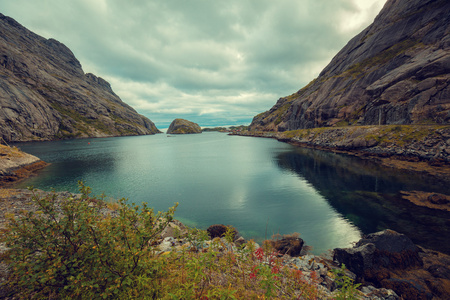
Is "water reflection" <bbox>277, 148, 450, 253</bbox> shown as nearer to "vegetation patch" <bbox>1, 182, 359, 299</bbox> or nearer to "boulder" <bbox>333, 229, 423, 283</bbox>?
"boulder" <bbox>333, 229, 423, 283</bbox>

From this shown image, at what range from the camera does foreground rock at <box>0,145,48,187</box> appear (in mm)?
36281

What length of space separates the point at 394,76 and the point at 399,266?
100272mm

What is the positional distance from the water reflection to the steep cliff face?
3576 cm

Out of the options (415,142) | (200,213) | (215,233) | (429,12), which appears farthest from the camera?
(429,12)

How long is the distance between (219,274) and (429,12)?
156353 mm

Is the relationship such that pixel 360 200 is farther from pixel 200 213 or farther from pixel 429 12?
pixel 429 12

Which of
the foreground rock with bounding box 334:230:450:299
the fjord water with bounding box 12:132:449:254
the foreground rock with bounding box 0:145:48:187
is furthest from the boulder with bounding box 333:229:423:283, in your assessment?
the foreground rock with bounding box 0:145:48:187

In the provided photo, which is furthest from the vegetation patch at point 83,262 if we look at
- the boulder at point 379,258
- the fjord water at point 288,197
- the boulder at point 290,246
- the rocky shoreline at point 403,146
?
the rocky shoreline at point 403,146

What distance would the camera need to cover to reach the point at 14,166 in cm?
4106

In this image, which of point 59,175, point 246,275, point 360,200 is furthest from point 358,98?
point 59,175

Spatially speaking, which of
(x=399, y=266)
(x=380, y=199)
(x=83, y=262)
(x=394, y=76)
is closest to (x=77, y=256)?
(x=83, y=262)

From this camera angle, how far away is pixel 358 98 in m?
99.9

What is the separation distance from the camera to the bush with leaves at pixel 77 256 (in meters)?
5.03

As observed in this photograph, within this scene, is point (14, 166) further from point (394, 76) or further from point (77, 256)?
point (394, 76)
